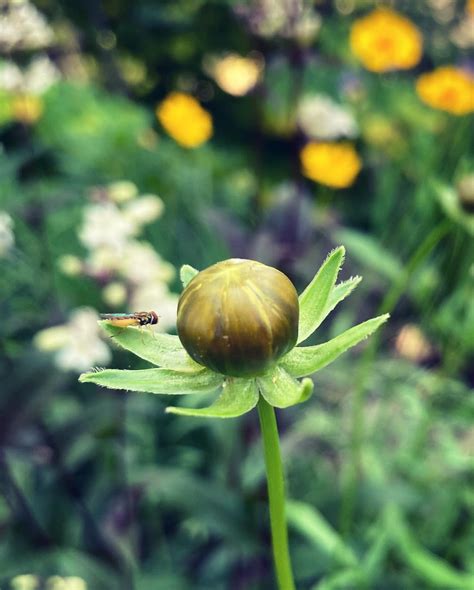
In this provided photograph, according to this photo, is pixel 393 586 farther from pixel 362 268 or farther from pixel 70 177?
pixel 70 177

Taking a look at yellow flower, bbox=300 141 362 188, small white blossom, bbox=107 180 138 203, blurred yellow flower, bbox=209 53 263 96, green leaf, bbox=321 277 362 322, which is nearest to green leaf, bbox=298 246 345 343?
green leaf, bbox=321 277 362 322

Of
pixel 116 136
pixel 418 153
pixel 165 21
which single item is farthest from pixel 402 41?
pixel 165 21

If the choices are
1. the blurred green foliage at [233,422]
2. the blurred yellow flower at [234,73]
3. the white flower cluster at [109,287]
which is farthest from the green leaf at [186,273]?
the blurred yellow flower at [234,73]

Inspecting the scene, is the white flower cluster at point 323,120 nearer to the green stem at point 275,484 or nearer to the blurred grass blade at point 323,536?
the blurred grass blade at point 323,536

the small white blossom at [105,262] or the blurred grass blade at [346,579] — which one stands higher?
the small white blossom at [105,262]

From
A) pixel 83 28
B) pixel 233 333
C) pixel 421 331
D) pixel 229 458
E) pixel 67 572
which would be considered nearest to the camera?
pixel 233 333

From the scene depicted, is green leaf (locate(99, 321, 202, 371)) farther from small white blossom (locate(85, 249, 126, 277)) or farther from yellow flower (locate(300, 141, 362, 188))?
yellow flower (locate(300, 141, 362, 188))
